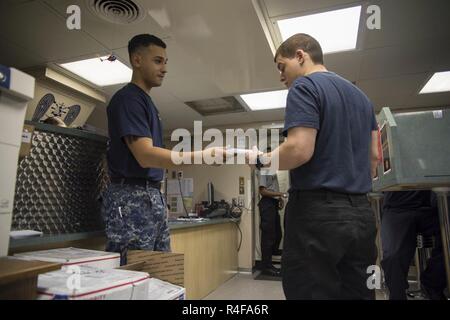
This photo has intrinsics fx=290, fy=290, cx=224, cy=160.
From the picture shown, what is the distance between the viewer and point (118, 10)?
190cm

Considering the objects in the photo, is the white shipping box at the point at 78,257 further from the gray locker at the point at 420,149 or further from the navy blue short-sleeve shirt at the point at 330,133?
the gray locker at the point at 420,149

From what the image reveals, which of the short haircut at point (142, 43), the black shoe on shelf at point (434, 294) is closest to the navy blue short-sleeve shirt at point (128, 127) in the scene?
the short haircut at point (142, 43)

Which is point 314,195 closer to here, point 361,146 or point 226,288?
point 361,146

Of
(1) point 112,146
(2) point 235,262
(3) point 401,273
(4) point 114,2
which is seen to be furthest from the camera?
(2) point 235,262

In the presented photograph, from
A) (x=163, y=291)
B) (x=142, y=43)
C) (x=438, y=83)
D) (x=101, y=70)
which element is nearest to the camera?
(x=163, y=291)

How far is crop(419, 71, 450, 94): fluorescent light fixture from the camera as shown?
2.96 meters

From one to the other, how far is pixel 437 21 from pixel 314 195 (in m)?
1.95

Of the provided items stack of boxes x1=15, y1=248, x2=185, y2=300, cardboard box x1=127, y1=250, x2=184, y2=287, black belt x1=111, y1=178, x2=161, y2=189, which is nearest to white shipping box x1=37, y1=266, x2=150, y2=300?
stack of boxes x1=15, y1=248, x2=185, y2=300

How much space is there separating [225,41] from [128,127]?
3.77 ft

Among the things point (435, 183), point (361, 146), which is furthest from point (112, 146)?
point (435, 183)

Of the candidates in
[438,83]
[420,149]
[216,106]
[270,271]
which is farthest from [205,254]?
[438,83]

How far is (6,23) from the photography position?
206 centimetres

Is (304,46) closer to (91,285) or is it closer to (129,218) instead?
(129,218)

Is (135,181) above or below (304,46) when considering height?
below
